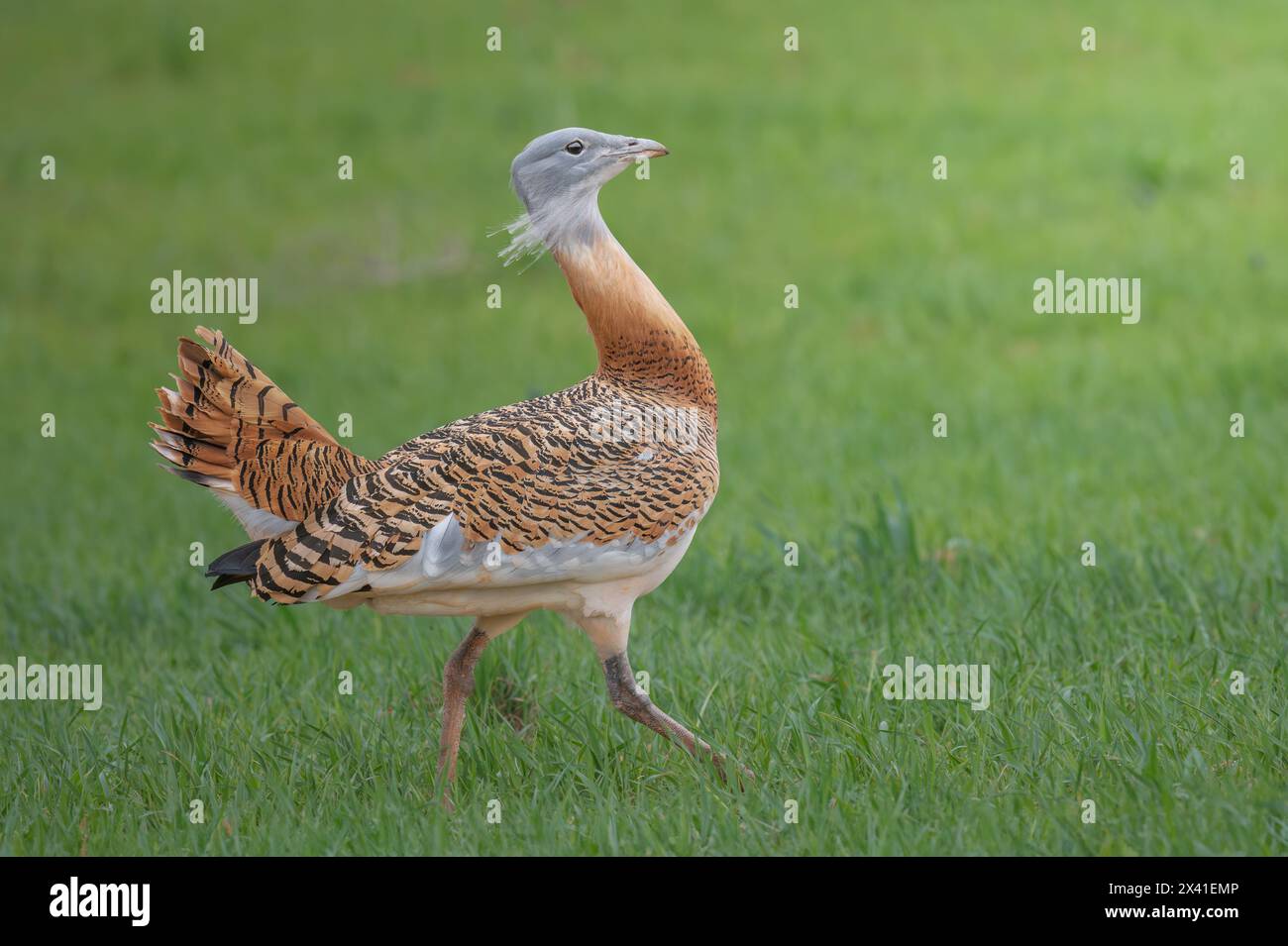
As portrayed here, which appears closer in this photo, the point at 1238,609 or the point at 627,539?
the point at 627,539

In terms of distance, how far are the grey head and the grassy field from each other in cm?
156

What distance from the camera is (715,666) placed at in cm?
538

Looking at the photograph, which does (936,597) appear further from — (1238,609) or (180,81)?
(180,81)

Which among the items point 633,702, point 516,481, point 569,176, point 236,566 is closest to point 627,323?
point 569,176

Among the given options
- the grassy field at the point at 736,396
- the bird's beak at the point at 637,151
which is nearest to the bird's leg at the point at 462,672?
the grassy field at the point at 736,396

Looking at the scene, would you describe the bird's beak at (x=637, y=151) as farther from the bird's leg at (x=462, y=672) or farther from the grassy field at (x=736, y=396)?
the grassy field at (x=736, y=396)

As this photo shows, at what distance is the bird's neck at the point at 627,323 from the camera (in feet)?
15.0

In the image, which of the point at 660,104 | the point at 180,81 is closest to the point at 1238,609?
the point at 660,104

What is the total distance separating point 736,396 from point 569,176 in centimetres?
569

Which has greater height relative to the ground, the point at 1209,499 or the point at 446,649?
the point at 1209,499

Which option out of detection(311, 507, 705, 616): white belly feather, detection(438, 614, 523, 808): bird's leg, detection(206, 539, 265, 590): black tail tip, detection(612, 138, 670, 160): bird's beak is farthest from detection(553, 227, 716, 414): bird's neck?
detection(206, 539, 265, 590): black tail tip

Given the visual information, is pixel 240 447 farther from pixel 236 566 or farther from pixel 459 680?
pixel 459 680

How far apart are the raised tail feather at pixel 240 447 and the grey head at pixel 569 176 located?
95 cm
